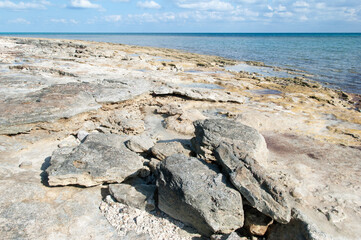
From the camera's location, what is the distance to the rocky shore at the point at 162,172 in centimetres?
575

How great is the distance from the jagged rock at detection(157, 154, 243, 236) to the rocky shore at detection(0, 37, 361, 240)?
25 millimetres

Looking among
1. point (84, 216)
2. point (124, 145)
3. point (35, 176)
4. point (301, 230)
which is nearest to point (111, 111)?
point (124, 145)

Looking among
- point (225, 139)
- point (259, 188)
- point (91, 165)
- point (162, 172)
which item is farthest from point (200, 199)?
point (91, 165)

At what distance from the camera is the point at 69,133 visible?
9.91 metres

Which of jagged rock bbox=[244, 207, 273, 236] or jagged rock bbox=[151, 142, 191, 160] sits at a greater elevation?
jagged rock bbox=[151, 142, 191, 160]

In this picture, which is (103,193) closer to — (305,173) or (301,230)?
(301,230)

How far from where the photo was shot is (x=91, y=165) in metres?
7.02

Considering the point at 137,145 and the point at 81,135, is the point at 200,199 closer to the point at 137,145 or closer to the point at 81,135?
the point at 137,145

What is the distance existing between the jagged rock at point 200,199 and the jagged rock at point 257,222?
0.34m

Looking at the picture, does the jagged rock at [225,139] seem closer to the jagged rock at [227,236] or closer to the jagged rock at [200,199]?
the jagged rock at [200,199]

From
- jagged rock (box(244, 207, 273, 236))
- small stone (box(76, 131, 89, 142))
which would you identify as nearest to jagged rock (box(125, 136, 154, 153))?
small stone (box(76, 131, 89, 142))

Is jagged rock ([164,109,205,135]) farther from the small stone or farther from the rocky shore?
the small stone

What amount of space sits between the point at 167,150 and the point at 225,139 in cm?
197

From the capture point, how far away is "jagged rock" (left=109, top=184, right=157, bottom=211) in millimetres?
6414
